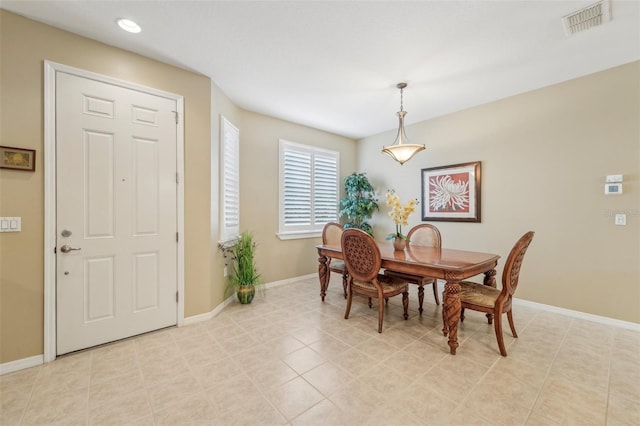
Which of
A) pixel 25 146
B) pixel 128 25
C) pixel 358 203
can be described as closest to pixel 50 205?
pixel 25 146

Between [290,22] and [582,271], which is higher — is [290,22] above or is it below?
above

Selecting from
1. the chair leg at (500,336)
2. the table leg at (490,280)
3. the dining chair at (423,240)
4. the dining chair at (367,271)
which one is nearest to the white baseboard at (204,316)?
the dining chair at (367,271)

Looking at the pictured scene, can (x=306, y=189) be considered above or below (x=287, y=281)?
above

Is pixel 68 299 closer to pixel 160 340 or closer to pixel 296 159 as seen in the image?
pixel 160 340

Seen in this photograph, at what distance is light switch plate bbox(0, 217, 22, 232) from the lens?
6.31 feet

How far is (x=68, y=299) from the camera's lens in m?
2.17

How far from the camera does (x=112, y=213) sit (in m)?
2.37

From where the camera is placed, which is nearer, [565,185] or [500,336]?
[500,336]

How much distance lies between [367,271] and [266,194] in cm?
221

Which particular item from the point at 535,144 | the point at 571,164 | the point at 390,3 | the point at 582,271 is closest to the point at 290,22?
the point at 390,3

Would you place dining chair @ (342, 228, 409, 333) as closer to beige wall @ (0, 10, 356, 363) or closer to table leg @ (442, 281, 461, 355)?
table leg @ (442, 281, 461, 355)

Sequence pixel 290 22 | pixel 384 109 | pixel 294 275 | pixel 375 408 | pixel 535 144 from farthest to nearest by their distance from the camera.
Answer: pixel 294 275
pixel 384 109
pixel 535 144
pixel 290 22
pixel 375 408

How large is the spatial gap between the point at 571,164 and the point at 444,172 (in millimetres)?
1472

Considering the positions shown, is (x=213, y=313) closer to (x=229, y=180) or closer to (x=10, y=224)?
(x=229, y=180)
